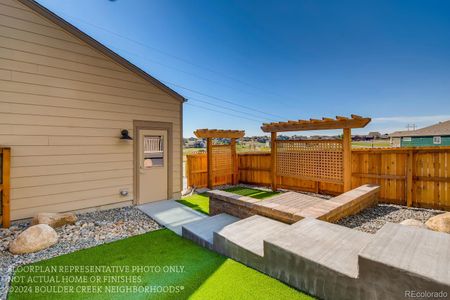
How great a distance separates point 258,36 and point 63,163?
8181mm

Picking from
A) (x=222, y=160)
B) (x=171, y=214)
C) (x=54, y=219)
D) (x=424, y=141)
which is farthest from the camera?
(x=424, y=141)

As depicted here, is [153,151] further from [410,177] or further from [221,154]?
[410,177]

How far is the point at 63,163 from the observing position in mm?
4559

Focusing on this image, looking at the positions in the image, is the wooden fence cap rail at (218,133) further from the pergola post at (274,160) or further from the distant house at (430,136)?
the distant house at (430,136)

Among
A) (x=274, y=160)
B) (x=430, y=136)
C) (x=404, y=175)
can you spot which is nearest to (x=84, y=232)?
(x=274, y=160)

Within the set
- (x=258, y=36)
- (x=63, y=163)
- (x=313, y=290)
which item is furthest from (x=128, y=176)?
(x=258, y=36)

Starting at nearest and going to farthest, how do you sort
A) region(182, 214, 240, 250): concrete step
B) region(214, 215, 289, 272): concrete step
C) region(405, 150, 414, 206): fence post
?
region(214, 215, 289, 272): concrete step → region(182, 214, 240, 250): concrete step → region(405, 150, 414, 206): fence post

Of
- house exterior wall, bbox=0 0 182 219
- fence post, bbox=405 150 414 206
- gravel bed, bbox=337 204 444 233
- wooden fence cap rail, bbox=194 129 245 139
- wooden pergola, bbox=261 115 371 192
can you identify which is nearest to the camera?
gravel bed, bbox=337 204 444 233

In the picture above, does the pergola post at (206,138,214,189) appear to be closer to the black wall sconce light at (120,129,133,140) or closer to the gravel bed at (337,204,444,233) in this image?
the black wall sconce light at (120,129,133,140)

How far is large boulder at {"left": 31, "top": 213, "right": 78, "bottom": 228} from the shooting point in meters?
3.94

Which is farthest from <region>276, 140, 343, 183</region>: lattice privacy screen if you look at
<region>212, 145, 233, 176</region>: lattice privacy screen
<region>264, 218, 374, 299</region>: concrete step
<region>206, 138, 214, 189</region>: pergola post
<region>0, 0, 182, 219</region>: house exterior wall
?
<region>0, 0, 182, 219</region>: house exterior wall

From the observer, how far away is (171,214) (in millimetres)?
4945

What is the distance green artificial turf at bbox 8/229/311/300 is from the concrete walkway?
3.21 ft

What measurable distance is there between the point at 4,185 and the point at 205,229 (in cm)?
361
